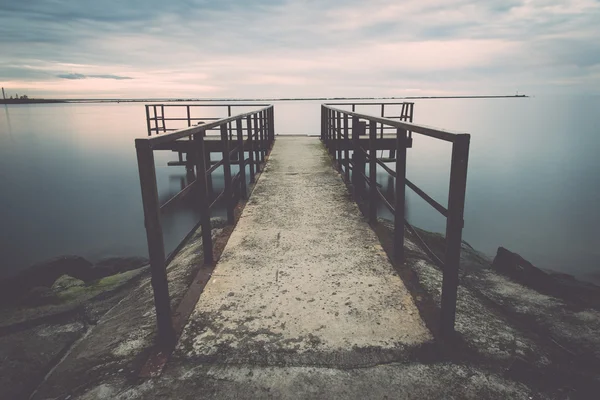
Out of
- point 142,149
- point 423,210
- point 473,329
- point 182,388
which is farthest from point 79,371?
point 423,210

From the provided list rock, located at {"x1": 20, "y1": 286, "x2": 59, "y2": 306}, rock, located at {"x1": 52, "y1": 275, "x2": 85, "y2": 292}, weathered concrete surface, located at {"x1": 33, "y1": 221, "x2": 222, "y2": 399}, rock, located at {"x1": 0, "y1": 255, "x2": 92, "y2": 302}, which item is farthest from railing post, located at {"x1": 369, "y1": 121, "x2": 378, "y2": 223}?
rock, located at {"x1": 0, "y1": 255, "x2": 92, "y2": 302}

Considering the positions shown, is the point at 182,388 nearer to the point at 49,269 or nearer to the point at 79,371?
the point at 79,371

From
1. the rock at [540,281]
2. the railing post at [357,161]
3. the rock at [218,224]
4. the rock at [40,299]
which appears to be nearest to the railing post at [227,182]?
the rock at [218,224]

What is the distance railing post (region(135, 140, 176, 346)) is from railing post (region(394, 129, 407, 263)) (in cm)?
175

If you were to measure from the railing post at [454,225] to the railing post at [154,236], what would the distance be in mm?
1598

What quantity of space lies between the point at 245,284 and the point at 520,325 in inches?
76.7

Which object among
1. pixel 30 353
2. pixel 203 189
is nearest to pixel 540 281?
pixel 203 189

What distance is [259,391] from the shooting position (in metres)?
1.77

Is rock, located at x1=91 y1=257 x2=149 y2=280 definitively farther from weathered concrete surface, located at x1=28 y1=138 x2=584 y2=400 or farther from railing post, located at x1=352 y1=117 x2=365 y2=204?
railing post, located at x1=352 y1=117 x2=365 y2=204

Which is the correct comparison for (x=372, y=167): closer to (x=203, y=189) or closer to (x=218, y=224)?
(x=203, y=189)

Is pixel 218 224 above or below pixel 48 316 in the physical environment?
above

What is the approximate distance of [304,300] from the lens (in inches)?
101

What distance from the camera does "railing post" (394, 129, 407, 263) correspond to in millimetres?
2877

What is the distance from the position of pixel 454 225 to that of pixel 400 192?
931 mm
